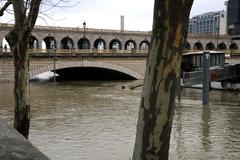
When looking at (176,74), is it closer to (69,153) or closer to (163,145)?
(163,145)

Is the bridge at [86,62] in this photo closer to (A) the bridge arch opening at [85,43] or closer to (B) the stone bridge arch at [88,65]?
(B) the stone bridge arch at [88,65]

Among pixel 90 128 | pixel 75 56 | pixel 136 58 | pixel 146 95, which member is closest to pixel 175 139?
pixel 90 128

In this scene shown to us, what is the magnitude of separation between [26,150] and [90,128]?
1082cm

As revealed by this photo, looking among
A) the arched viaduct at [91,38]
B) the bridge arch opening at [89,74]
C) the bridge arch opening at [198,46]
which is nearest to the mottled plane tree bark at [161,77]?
the arched viaduct at [91,38]

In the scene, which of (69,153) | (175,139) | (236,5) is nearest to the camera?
(69,153)

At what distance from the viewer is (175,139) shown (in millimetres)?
14414

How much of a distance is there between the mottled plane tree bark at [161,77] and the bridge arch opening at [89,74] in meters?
68.0

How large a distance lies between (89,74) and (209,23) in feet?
202

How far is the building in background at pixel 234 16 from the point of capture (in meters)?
51.7

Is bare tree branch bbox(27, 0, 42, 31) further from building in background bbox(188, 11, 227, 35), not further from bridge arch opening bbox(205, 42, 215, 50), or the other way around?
building in background bbox(188, 11, 227, 35)

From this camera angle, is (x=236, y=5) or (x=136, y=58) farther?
(x=136, y=58)

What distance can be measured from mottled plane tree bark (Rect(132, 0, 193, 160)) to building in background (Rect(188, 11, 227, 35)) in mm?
115532

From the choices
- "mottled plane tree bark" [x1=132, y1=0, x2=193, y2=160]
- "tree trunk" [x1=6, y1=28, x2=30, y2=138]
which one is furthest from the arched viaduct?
"mottled plane tree bark" [x1=132, y1=0, x2=193, y2=160]

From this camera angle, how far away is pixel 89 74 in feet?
266
